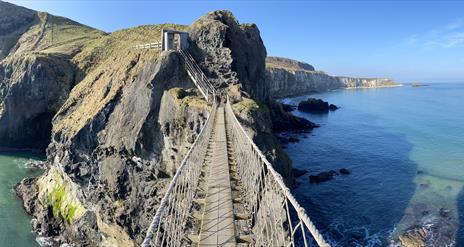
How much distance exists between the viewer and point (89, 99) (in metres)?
41.6

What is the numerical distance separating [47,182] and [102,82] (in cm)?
1311

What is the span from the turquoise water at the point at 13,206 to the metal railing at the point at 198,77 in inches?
788

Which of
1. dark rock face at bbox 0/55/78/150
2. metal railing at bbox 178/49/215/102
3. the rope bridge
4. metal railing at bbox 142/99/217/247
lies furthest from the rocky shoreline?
dark rock face at bbox 0/55/78/150

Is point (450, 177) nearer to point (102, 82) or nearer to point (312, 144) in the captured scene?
point (312, 144)

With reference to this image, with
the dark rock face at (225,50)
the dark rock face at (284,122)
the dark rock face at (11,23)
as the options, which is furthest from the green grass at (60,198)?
the dark rock face at (11,23)

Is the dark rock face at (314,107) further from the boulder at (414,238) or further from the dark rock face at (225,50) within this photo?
the boulder at (414,238)

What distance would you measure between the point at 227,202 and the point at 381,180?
32815 mm

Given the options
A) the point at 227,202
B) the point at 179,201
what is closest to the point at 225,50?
the point at 227,202

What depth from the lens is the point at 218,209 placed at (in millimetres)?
9961

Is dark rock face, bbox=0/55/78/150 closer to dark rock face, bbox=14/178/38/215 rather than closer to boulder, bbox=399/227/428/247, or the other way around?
dark rock face, bbox=14/178/38/215

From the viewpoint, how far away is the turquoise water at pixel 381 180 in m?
29.0

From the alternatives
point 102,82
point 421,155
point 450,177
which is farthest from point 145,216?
point 421,155

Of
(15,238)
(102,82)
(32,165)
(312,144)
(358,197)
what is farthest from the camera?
(312,144)

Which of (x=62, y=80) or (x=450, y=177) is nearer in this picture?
(x=450, y=177)
